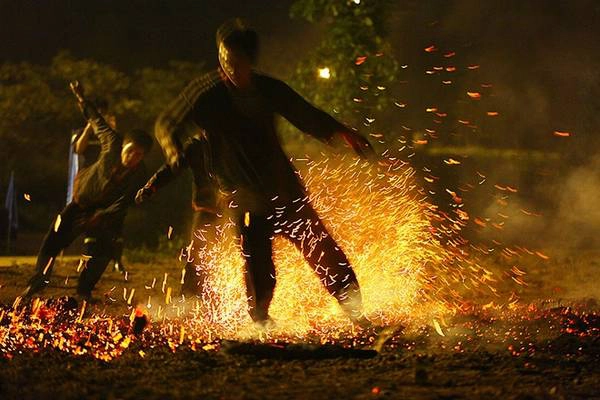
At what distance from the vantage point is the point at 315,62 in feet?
41.3

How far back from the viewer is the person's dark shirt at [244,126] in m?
6.12

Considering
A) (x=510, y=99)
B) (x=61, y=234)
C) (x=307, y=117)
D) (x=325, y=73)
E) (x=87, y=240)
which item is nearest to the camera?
(x=307, y=117)

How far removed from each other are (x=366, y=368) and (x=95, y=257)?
391 centimetres

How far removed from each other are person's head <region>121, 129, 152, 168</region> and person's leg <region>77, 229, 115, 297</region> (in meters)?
0.69

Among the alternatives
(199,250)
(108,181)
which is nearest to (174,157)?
(199,250)

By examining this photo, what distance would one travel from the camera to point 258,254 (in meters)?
6.18

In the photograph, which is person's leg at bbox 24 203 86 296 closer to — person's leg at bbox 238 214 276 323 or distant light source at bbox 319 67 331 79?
person's leg at bbox 238 214 276 323

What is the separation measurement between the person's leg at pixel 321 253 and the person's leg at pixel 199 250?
4.95ft

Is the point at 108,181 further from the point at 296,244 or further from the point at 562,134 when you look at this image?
the point at 562,134

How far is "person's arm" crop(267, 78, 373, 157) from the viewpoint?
623 centimetres

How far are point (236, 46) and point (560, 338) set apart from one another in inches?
108

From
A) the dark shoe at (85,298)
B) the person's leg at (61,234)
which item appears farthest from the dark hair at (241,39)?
the dark shoe at (85,298)

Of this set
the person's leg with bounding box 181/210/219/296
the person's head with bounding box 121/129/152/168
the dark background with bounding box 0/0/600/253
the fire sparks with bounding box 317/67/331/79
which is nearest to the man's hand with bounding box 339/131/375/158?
the person's leg with bounding box 181/210/219/296

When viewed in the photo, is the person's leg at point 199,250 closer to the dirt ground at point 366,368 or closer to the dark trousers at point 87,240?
the dark trousers at point 87,240
